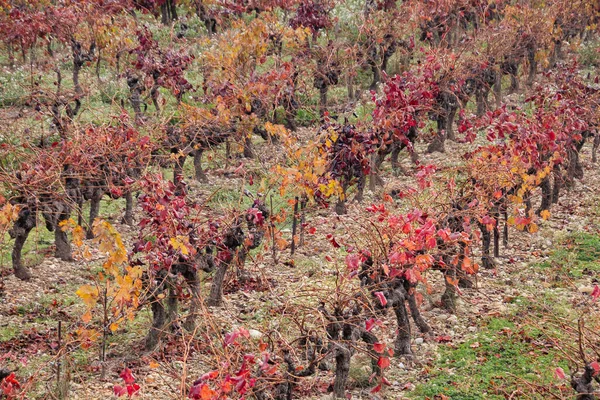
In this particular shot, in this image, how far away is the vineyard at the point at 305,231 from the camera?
23.6ft

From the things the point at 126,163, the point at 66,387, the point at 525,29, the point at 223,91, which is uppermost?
the point at 525,29

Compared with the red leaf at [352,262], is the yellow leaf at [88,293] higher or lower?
lower

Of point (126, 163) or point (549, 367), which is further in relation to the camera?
point (126, 163)

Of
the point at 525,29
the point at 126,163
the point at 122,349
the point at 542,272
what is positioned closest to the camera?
the point at 122,349

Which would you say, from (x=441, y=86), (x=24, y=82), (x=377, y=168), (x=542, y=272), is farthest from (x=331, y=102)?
(x=542, y=272)

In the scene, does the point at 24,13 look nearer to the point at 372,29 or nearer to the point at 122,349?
the point at 372,29

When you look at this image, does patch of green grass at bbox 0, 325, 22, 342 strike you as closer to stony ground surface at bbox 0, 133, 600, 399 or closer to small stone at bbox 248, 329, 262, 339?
stony ground surface at bbox 0, 133, 600, 399

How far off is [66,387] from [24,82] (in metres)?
14.3

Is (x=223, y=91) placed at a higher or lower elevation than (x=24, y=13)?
lower

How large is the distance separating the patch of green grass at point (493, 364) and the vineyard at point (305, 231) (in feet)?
0.10

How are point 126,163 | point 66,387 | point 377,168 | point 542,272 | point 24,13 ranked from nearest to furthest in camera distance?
point 66,387 < point 542,272 < point 126,163 < point 377,168 < point 24,13

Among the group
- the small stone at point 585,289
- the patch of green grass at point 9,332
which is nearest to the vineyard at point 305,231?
the patch of green grass at point 9,332

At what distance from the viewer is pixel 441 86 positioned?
1534 cm

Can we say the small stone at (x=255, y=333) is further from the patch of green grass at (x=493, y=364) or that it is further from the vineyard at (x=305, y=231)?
the patch of green grass at (x=493, y=364)
